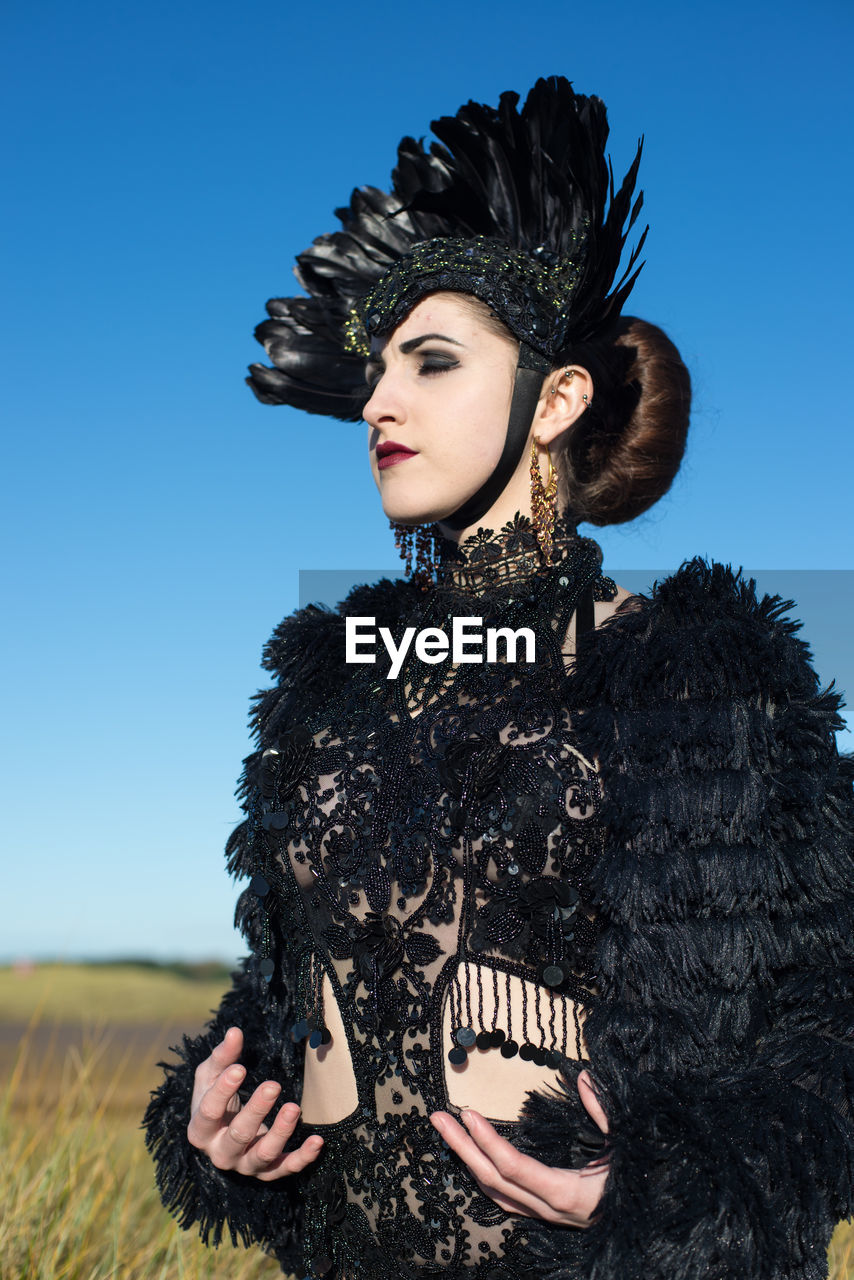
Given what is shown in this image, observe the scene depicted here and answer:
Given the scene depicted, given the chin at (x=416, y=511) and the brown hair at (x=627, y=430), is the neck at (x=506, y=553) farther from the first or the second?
the brown hair at (x=627, y=430)

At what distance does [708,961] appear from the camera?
204 centimetres

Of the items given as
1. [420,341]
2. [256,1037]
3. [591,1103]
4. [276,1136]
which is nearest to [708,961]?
[591,1103]

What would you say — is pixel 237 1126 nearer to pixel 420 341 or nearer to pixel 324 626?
pixel 324 626

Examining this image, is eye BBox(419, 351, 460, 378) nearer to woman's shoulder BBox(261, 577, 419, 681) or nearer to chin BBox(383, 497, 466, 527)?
chin BBox(383, 497, 466, 527)

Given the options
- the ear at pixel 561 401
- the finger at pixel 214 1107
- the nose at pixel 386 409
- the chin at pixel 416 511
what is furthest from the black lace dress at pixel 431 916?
the nose at pixel 386 409

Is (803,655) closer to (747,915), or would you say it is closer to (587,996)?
(747,915)

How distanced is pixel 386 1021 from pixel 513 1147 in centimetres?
48

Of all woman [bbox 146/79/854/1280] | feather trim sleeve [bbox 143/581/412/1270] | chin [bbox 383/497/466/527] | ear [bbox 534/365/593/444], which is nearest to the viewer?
woman [bbox 146/79/854/1280]

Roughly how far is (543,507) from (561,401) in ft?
1.01

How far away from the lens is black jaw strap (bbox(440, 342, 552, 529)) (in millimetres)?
2732

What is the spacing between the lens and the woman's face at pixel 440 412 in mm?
2660

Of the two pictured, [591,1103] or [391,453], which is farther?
[391,453]

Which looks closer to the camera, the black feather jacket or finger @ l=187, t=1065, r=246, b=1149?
the black feather jacket

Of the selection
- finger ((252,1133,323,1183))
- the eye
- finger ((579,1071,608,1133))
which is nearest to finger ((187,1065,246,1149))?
Answer: finger ((252,1133,323,1183))
